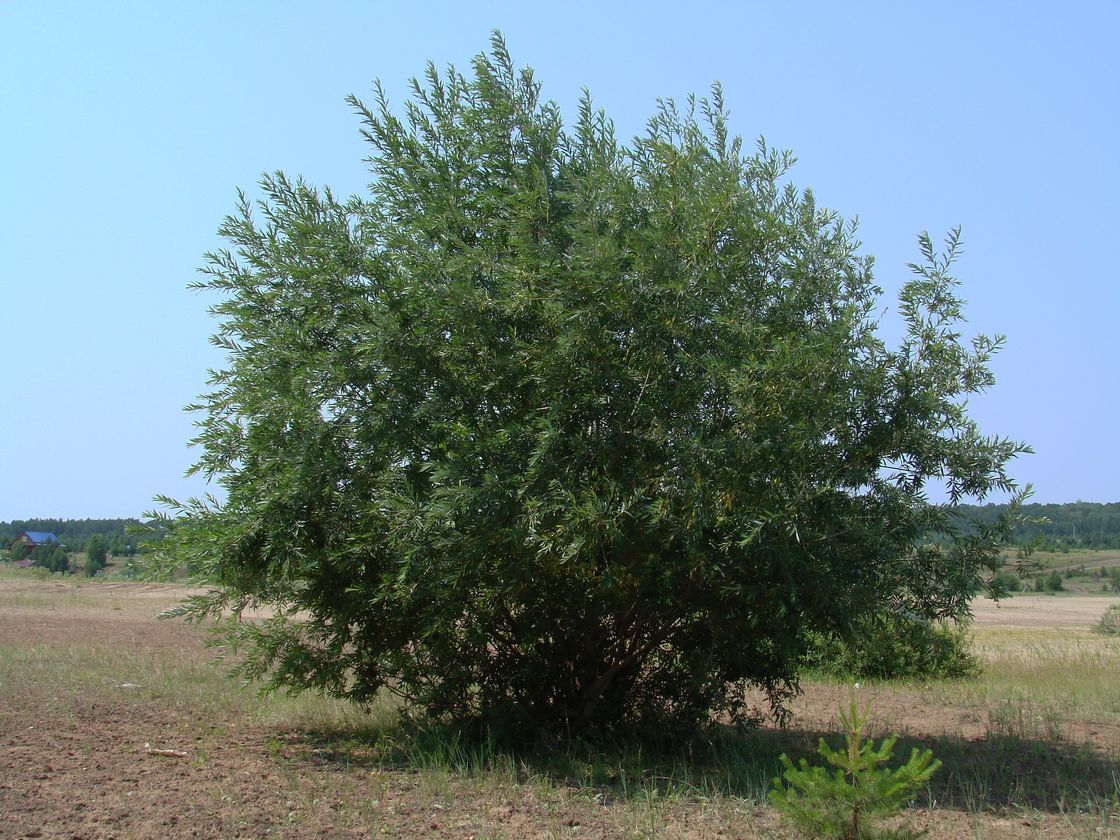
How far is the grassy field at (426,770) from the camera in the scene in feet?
23.0

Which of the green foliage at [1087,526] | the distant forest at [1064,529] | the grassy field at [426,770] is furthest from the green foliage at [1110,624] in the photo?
the green foliage at [1087,526]

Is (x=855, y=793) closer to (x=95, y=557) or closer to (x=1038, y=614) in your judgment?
(x=1038, y=614)

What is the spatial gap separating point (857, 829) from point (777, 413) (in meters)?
3.18

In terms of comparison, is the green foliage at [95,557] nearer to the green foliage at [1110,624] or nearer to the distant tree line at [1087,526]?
the green foliage at [1110,624]

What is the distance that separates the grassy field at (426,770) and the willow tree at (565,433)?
2.70 feet

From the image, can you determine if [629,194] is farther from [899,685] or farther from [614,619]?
[899,685]

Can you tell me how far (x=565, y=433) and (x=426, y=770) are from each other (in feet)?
11.0

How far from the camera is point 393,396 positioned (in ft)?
27.9

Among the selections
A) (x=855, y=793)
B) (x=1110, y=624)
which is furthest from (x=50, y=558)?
(x=855, y=793)

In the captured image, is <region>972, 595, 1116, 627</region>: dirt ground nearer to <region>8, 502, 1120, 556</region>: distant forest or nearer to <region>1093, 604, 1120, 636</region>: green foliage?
<region>1093, 604, 1120, 636</region>: green foliage

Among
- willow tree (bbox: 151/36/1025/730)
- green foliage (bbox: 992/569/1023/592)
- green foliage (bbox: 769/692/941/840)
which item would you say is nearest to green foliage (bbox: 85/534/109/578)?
willow tree (bbox: 151/36/1025/730)

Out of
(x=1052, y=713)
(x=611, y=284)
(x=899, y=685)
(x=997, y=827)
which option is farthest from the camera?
(x=899, y=685)

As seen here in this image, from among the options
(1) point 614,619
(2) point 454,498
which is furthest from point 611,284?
(1) point 614,619

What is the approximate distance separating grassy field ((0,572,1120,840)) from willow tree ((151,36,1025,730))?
822 millimetres
